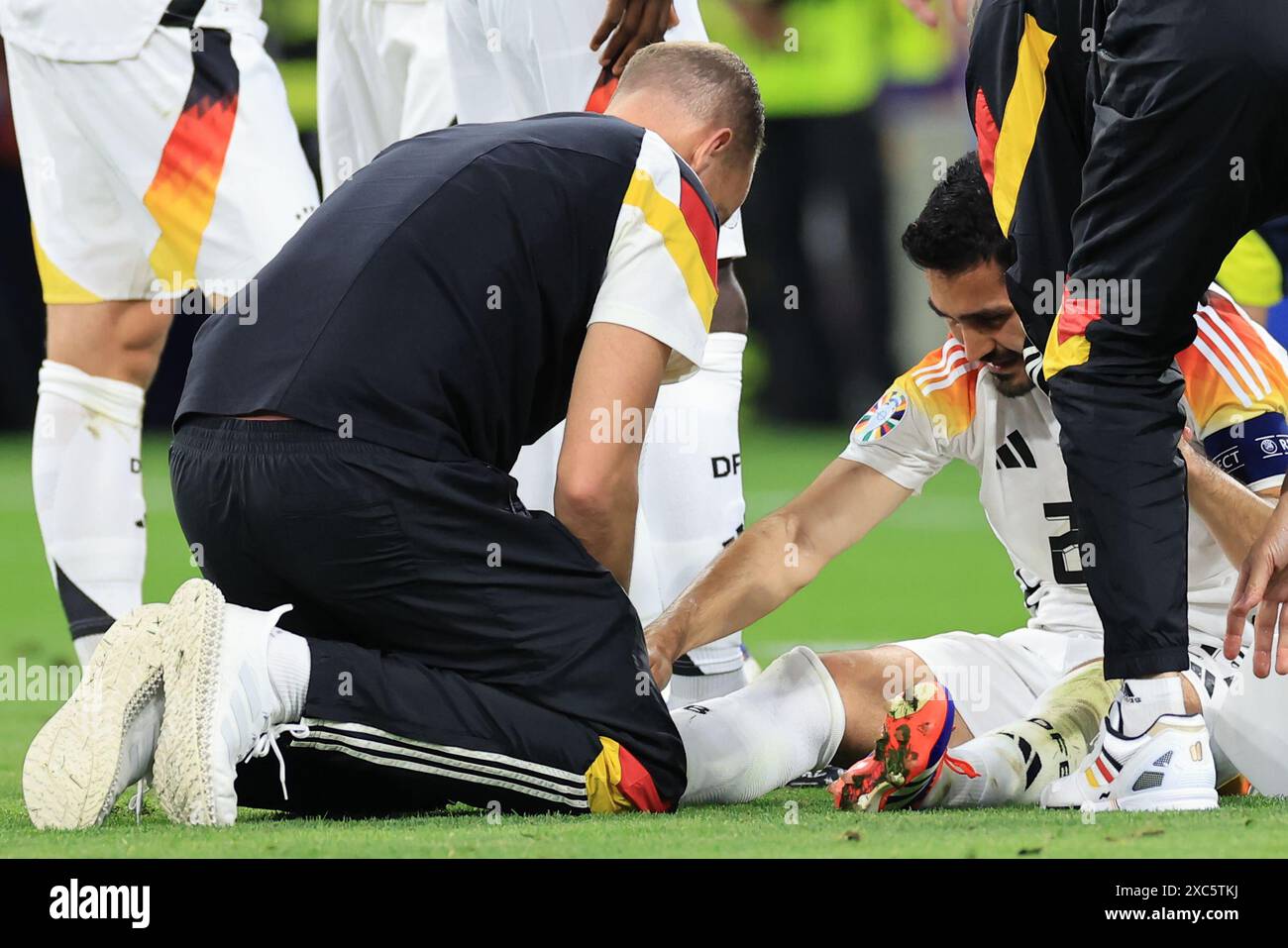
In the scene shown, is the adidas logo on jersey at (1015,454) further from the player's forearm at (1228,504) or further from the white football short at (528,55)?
the white football short at (528,55)

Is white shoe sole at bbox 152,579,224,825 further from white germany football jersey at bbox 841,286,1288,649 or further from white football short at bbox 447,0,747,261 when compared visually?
white football short at bbox 447,0,747,261

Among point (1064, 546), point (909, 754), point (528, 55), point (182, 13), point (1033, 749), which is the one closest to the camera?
point (909, 754)

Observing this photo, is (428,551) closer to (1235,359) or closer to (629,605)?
(629,605)

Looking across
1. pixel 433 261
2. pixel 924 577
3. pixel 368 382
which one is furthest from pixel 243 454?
pixel 924 577

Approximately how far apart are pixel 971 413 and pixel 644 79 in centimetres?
82

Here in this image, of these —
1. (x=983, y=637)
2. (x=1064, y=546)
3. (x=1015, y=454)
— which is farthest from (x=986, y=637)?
(x=1015, y=454)

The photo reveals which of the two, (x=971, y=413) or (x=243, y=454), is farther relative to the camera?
(x=971, y=413)

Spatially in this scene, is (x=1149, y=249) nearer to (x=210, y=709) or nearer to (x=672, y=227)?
(x=672, y=227)

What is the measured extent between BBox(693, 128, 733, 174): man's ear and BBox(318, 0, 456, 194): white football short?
1.19m

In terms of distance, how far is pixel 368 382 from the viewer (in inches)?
106

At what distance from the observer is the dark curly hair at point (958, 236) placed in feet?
10.4

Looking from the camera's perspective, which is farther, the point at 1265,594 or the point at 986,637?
the point at 986,637

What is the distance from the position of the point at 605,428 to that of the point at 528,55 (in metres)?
1.54

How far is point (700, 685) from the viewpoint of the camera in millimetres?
3615
